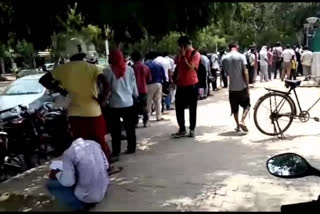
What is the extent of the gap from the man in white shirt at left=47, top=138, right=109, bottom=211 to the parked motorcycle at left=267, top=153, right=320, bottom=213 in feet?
8.26

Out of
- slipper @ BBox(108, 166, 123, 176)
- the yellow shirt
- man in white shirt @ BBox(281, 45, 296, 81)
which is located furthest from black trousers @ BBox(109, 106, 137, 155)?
man in white shirt @ BBox(281, 45, 296, 81)

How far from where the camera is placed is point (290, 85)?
27.8 ft

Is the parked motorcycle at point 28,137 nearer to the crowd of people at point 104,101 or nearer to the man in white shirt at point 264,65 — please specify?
the crowd of people at point 104,101

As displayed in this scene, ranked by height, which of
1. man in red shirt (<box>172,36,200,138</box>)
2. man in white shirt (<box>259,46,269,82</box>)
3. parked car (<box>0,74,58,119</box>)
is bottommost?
man in white shirt (<box>259,46,269,82</box>)

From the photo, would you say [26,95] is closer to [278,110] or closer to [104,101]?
[104,101]

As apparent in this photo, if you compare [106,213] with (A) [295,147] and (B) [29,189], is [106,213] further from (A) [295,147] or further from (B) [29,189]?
(A) [295,147]

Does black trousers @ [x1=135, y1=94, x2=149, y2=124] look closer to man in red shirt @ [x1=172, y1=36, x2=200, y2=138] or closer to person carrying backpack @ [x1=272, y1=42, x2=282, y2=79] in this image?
man in red shirt @ [x1=172, y1=36, x2=200, y2=138]

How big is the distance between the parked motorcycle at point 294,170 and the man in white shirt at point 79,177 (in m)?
2.52

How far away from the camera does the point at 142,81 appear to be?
967 centimetres

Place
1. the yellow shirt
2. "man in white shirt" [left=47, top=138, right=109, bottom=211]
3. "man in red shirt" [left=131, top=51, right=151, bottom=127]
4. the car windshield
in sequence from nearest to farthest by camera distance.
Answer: "man in white shirt" [left=47, top=138, right=109, bottom=211]
the yellow shirt
"man in red shirt" [left=131, top=51, right=151, bottom=127]
the car windshield

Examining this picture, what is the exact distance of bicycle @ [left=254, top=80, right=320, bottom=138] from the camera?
27.5 feet

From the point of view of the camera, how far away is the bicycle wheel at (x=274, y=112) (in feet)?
27.6

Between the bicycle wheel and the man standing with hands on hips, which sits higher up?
the man standing with hands on hips

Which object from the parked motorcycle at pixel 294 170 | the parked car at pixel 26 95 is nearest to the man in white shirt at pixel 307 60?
the parked car at pixel 26 95
